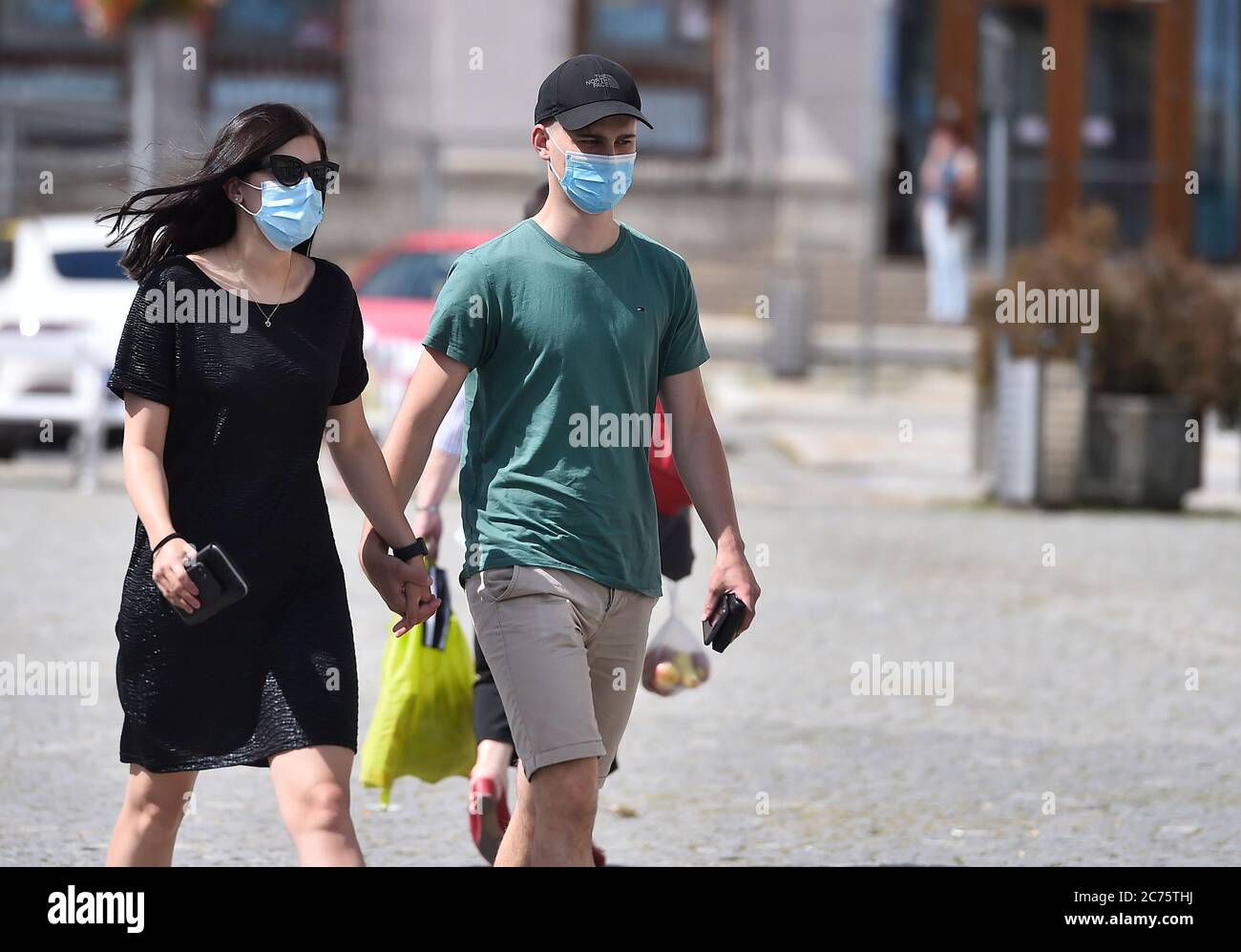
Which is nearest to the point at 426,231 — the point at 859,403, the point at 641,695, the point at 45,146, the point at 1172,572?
the point at 859,403

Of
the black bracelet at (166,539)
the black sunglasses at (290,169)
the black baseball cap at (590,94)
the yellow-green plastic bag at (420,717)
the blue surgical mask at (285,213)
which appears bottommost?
the yellow-green plastic bag at (420,717)

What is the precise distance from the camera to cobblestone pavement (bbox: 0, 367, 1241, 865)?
5.88 meters

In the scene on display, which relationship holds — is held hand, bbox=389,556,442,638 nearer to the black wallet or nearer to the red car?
the black wallet

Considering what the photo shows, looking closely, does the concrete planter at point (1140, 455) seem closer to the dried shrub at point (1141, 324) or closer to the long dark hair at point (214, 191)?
the dried shrub at point (1141, 324)

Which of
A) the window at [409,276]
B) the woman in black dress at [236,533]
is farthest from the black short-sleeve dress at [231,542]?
the window at [409,276]

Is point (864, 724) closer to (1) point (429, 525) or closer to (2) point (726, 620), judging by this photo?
(1) point (429, 525)

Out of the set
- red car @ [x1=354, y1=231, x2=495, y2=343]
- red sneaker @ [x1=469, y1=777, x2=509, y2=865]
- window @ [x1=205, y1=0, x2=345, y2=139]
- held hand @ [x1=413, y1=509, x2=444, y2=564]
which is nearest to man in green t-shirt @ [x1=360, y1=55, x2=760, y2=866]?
held hand @ [x1=413, y1=509, x2=444, y2=564]

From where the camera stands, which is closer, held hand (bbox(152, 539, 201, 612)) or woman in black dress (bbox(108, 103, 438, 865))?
held hand (bbox(152, 539, 201, 612))

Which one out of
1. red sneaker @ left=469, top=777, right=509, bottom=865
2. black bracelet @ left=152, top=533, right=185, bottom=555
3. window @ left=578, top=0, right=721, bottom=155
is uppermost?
window @ left=578, top=0, right=721, bottom=155

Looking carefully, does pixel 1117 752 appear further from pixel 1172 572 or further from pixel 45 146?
pixel 45 146

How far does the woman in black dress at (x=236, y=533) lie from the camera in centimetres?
396

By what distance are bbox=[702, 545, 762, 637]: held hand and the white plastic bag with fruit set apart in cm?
109

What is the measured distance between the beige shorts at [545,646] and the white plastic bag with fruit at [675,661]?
117 cm
